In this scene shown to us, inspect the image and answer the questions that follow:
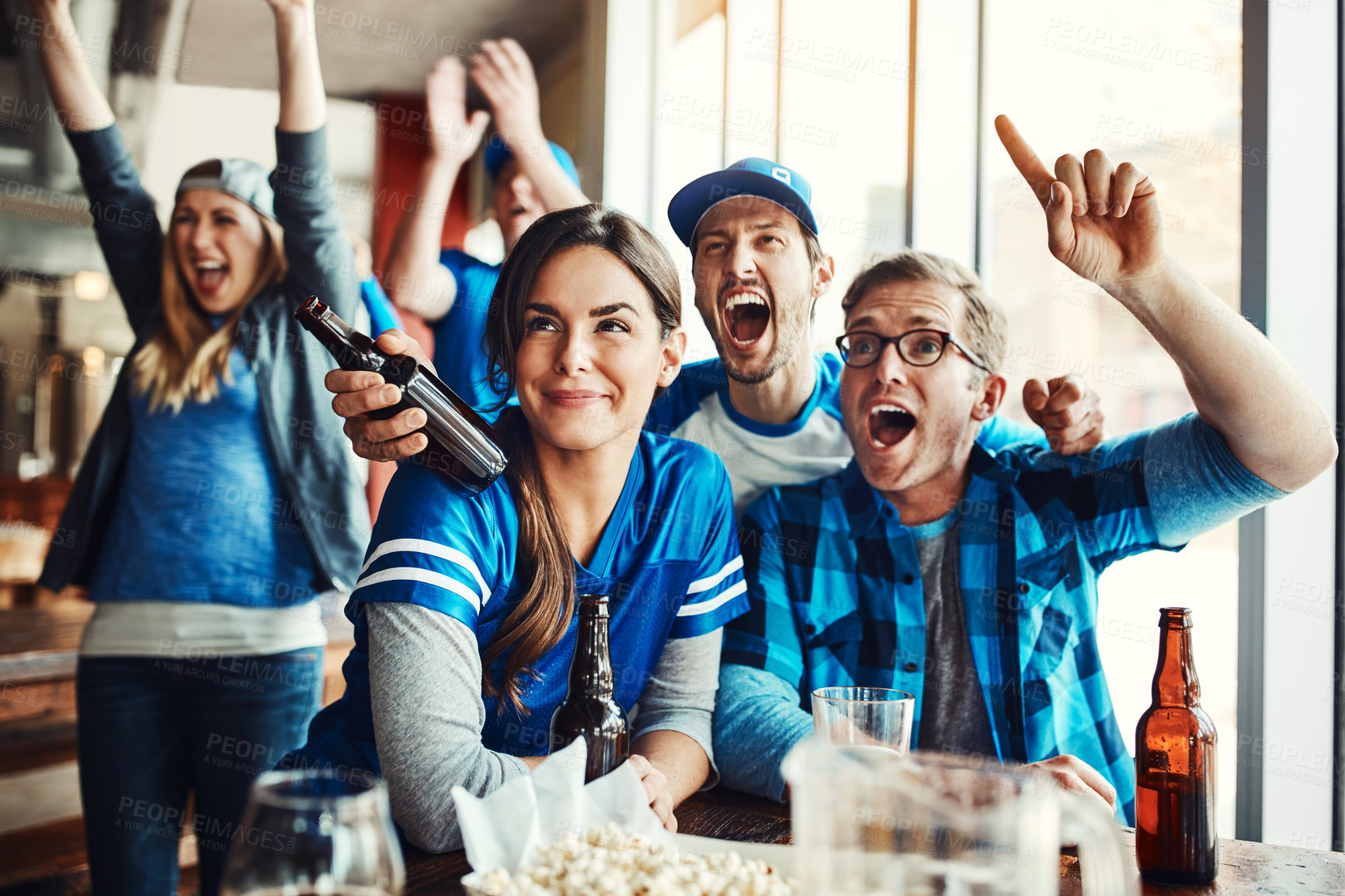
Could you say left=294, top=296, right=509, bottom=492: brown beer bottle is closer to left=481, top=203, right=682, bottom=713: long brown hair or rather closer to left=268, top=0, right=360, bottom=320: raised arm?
left=481, top=203, right=682, bottom=713: long brown hair

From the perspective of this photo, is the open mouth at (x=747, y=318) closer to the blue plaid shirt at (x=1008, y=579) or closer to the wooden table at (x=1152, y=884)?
the blue plaid shirt at (x=1008, y=579)

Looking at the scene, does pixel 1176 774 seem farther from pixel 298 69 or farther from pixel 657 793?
pixel 298 69

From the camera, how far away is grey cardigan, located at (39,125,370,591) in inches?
80.1

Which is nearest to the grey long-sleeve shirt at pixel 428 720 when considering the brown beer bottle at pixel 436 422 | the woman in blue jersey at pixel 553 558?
the woman in blue jersey at pixel 553 558

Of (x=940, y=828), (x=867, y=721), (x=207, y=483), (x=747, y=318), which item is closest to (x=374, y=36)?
(x=207, y=483)

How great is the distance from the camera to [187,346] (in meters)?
2.07

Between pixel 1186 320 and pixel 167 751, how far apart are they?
206 cm

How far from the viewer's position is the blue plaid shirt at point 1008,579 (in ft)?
4.73

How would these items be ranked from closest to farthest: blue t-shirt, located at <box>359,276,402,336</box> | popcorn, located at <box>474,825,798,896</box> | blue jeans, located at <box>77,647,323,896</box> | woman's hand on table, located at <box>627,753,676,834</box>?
popcorn, located at <box>474,825,798,896</box> < woman's hand on table, located at <box>627,753,676,834</box> < blue jeans, located at <box>77,647,323,896</box> < blue t-shirt, located at <box>359,276,402,336</box>

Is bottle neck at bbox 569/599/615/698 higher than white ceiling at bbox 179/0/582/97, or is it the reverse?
white ceiling at bbox 179/0/582/97

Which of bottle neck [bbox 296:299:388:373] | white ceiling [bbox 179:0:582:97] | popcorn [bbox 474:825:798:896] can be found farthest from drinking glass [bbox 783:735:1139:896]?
white ceiling [bbox 179:0:582:97]

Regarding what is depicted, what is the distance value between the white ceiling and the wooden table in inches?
69.9

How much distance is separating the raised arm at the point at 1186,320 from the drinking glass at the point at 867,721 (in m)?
0.73

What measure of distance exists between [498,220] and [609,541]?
39.2 inches
